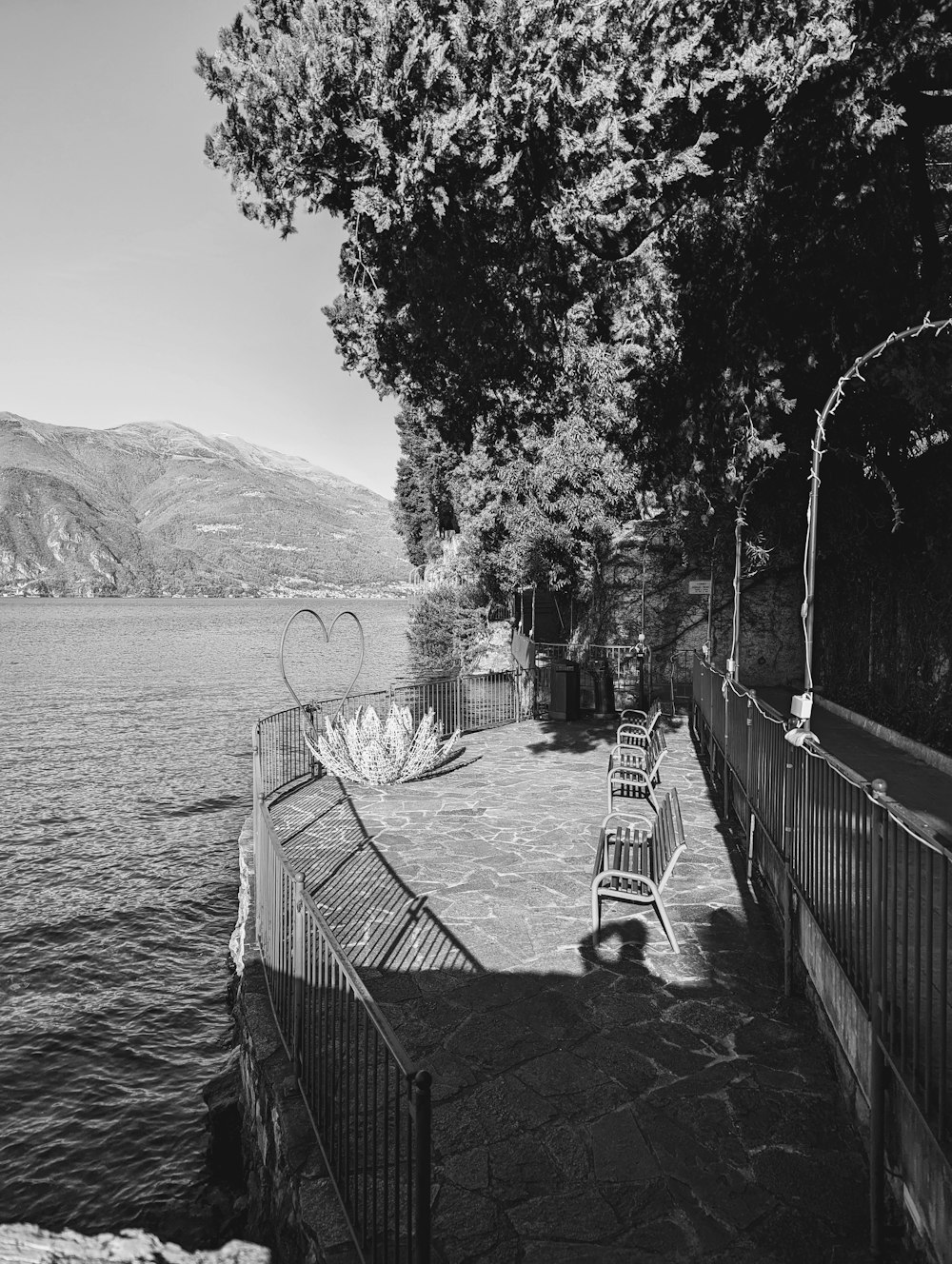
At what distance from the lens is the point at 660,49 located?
9.11 m

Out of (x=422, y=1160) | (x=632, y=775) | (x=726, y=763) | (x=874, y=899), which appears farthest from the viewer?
(x=632, y=775)

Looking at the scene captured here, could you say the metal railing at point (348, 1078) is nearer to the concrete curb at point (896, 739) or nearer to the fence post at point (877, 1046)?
the fence post at point (877, 1046)

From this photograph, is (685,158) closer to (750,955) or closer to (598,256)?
(598,256)

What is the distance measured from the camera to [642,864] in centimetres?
614

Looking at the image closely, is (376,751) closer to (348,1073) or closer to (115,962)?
(115,962)

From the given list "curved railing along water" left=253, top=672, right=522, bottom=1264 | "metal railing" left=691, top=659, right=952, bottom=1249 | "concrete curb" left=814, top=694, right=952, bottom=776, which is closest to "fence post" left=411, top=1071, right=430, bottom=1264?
"curved railing along water" left=253, top=672, right=522, bottom=1264

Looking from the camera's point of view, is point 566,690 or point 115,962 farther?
point 566,690

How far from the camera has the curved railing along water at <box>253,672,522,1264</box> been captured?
2742 mm

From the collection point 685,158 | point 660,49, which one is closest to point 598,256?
point 685,158

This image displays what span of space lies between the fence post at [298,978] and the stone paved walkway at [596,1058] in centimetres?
62

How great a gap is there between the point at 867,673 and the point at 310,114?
1300 cm

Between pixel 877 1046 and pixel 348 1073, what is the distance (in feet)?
7.29

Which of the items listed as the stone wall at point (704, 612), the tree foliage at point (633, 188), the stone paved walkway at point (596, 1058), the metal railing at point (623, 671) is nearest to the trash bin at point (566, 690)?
the metal railing at point (623, 671)

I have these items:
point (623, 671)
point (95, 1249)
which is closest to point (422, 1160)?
point (95, 1249)
